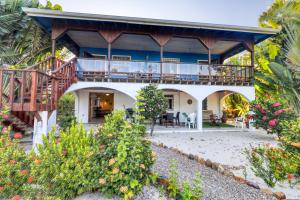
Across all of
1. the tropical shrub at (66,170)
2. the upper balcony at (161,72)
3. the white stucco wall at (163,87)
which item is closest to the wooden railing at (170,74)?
the upper balcony at (161,72)

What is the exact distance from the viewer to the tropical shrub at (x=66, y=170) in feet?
7.86

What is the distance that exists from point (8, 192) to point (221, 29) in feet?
34.9

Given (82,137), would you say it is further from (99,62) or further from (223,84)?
(223,84)

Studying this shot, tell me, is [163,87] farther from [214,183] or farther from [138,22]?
[214,183]

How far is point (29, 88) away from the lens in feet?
18.6

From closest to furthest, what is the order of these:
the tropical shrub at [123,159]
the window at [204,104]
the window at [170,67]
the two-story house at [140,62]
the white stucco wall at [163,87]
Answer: the tropical shrub at [123,159]
the two-story house at [140,62]
the white stucco wall at [163,87]
the window at [170,67]
the window at [204,104]

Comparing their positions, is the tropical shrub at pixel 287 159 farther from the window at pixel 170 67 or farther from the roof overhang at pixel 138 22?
the roof overhang at pixel 138 22

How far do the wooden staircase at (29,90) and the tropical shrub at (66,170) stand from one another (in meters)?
2.55

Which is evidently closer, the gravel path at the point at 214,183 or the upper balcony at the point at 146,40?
the gravel path at the point at 214,183

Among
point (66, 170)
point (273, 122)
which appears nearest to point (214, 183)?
point (66, 170)

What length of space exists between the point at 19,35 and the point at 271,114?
14.4 m

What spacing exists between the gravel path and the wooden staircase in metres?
3.82

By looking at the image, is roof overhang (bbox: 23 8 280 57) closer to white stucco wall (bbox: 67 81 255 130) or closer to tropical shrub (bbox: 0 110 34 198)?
white stucco wall (bbox: 67 81 255 130)

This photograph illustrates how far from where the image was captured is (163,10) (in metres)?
18.1
